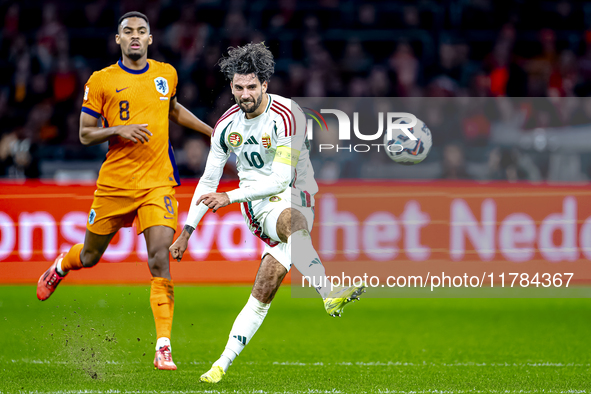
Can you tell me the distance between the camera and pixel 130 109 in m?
5.58

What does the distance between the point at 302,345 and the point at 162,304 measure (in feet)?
5.66

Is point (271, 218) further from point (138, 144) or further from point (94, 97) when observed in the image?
point (94, 97)

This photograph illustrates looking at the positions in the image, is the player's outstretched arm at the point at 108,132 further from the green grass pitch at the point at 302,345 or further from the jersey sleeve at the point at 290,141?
the green grass pitch at the point at 302,345

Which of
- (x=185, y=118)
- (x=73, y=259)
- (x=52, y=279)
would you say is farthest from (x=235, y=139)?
(x=52, y=279)

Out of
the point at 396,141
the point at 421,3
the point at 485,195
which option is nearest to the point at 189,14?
the point at 421,3

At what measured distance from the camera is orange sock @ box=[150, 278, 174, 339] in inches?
210

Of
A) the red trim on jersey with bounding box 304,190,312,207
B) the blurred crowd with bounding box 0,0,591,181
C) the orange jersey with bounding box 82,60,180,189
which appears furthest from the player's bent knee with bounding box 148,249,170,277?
the blurred crowd with bounding box 0,0,591,181

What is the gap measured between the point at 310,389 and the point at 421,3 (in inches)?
385

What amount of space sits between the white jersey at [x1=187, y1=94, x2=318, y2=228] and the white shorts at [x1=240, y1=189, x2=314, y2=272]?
8 centimetres

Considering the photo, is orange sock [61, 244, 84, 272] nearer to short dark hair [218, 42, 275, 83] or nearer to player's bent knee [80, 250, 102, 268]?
player's bent knee [80, 250, 102, 268]

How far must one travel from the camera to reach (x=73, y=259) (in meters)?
6.09

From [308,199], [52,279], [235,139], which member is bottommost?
[52,279]

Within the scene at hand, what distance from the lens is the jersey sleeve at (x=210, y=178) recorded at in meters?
5.11

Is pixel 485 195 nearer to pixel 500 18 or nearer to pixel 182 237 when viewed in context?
pixel 500 18
